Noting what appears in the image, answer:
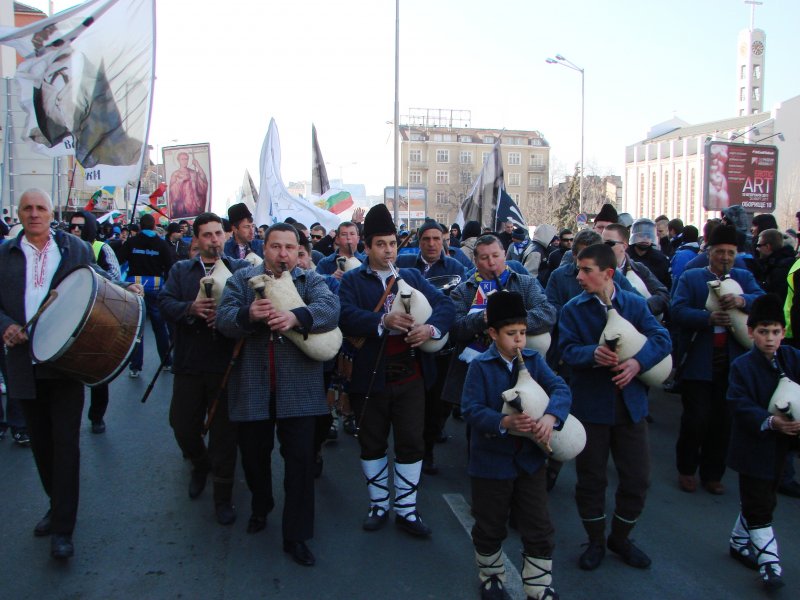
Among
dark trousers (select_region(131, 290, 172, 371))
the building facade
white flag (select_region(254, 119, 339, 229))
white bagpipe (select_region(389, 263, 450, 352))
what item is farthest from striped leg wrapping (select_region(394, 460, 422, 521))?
the building facade

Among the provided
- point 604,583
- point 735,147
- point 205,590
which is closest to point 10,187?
point 205,590

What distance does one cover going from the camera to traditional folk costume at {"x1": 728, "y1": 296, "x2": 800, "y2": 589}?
4.27 m

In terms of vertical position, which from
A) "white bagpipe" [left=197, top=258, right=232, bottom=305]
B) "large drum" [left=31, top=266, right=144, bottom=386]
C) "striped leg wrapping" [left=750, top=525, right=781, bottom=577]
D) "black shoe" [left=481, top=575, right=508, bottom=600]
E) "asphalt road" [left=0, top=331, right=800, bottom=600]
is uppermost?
"white bagpipe" [left=197, top=258, right=232, bottom=305]

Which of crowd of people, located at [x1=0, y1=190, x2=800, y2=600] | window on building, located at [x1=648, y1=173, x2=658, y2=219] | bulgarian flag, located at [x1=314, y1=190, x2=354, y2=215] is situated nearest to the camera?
crowd of people, located at [x1=0, y1=190, x2=800, y2=600]

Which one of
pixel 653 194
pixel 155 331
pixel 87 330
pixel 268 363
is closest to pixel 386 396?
pixel 268 363

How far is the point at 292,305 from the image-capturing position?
14.8 feet

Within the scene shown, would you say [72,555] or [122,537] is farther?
[122,537]

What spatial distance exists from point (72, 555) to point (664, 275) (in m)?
6.61

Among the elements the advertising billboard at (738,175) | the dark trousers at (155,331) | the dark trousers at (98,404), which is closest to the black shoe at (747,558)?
the dark trousers at (98,404)

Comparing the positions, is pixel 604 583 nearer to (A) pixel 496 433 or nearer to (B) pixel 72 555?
(A) pixel 496 433

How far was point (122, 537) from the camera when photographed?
4875 millimetres

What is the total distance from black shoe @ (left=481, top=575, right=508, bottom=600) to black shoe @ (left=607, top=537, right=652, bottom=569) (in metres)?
0.98

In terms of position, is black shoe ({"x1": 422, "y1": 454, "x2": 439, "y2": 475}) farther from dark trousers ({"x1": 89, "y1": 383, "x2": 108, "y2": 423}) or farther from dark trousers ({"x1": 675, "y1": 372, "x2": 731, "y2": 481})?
dark trousers ({"x1": 89, "y1": 383, "x2": 108, "y2": 423})

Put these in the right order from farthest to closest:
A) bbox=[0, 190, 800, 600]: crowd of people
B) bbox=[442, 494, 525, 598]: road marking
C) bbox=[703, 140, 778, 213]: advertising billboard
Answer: bbox=[703, 140, 778, 213]: advertising billboard
bbox=[442, 494, 525, 598]: road marking
bbox=[0, 190, 800, 600]: crowd of people
